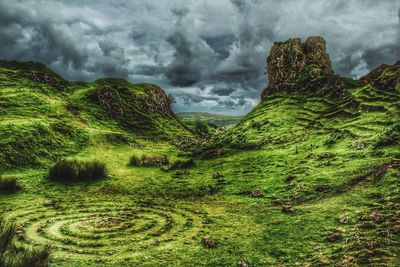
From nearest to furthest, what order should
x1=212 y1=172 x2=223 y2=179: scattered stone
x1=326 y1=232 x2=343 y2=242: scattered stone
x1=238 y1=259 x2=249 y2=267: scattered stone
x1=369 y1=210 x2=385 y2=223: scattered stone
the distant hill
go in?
x1=238 y1=259 x2=249 y2=267: scattered stone
x1=326 y1=232 x2=343 y2=242: scattered stone
x1=369 y1=210 x2=385 y2=223: scattered stone
x1=212 y1=172 x2=223 y2=179: scattered stone
the distant hill

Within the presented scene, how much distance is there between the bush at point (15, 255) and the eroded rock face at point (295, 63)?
256 ft

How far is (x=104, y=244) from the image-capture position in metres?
22.9

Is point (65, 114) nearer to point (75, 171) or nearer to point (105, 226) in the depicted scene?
point (75, 171)

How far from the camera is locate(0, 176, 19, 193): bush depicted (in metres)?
37.0

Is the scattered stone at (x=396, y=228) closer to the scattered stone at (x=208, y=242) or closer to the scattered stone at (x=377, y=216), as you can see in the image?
the scattered stone at (x=377, y=216)

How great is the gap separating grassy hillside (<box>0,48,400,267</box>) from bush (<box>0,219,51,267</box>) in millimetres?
4447

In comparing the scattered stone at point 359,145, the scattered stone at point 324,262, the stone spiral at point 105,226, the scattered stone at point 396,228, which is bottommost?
the stone spiral at point 105,226

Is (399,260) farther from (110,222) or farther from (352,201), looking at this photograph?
(110,222)

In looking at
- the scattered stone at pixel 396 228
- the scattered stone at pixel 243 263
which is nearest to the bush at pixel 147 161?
the scattered stone at pixel 243 263

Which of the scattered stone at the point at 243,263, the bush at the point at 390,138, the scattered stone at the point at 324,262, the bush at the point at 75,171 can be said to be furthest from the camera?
the bush at the point at 75,171

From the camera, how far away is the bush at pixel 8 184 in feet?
121

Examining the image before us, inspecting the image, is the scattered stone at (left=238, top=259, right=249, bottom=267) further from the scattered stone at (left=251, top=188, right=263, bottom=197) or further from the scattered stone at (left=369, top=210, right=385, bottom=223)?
the scattered stone at (left=251, top=188, right=263, bottom=197)

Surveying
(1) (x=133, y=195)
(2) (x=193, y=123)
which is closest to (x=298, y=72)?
(1) (x=133, y=195)

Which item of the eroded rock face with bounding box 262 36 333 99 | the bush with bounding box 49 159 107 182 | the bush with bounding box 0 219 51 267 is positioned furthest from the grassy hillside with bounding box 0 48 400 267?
Answer: the eroded rock face with bounding box 262 36 333 99
